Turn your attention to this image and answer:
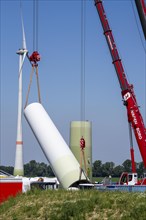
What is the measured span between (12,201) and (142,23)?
12.6 m

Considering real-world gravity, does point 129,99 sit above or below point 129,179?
above

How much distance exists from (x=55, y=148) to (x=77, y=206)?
1564cm

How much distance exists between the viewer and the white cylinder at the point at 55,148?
119ft

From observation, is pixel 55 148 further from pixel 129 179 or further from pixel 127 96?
pixel 129 179

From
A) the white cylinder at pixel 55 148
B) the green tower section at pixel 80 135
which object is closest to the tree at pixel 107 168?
the green tower section at pixel 80 135

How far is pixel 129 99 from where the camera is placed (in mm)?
42844

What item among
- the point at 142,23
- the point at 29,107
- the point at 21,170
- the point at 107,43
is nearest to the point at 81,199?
the point at 142,23

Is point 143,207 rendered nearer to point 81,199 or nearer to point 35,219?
point 81,199

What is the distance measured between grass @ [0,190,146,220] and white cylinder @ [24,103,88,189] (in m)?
10.8

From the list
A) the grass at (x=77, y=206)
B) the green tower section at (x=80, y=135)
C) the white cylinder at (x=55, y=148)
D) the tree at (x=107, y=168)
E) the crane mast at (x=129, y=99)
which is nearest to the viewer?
the grass at (x=77, y=206)

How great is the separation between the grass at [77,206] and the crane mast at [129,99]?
17638mm

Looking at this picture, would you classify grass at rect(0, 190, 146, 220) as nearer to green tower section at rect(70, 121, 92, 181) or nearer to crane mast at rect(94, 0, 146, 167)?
crane mast at rect(94, 0, 146, 167)

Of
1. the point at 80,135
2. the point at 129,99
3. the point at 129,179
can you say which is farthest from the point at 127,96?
the point at 80,135

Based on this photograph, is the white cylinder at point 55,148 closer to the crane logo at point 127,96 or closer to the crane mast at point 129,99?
the crane mast at point 129,99
